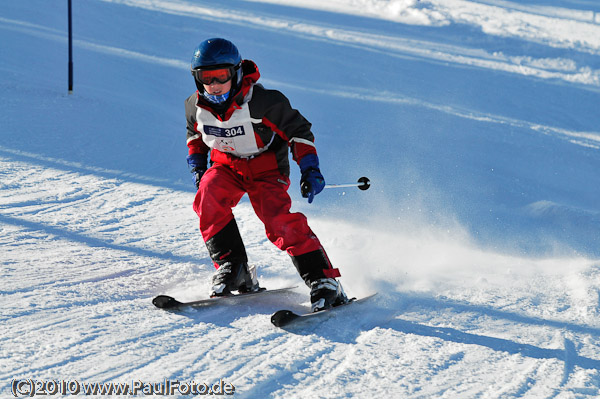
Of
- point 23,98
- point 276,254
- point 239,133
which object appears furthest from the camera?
point 23,98

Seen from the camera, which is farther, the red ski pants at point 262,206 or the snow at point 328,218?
the red ski pants at point 262,206

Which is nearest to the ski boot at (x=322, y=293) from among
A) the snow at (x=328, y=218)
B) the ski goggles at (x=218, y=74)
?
the snow at (x=328, y=218)

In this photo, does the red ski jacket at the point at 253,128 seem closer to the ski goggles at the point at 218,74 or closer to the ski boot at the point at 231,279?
the ski goggles at the point at 218,74

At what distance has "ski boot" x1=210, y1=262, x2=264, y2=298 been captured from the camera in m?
3.51

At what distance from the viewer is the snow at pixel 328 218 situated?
9.31ft

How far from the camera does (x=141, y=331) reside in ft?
9.88

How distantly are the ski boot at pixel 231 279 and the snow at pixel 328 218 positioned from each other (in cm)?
15

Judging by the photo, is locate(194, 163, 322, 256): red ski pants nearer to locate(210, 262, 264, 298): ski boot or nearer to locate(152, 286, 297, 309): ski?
locate(210, 262, 264, 298): ski boot

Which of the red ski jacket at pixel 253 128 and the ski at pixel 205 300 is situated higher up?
the red ski jacket at pixel 253 128

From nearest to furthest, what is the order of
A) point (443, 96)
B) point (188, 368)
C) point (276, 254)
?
1. point (188, 368)
2. point (276, 254)
3. point (443, 96)

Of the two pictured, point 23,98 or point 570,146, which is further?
point 570,146

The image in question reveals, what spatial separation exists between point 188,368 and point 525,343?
5.61ft

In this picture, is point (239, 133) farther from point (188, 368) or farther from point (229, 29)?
point (229, 29)

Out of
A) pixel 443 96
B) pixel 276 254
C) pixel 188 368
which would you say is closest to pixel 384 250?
pixel 276 254
